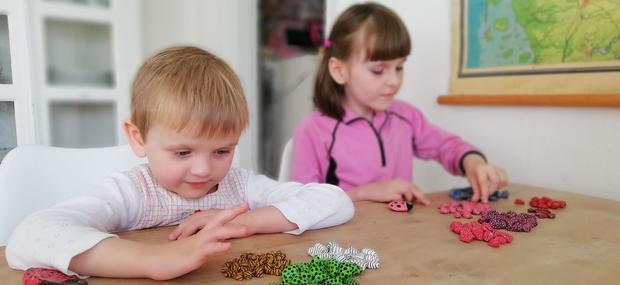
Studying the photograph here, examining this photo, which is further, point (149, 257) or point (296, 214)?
point (296, 214)

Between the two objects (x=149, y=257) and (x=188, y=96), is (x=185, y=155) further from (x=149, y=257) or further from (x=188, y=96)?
(x=149, y=257)

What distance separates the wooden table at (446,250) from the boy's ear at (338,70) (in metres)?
0.54

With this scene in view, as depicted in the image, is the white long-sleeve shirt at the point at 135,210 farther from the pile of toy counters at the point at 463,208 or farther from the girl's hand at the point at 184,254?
the pile of toy counters at the point at 463,208

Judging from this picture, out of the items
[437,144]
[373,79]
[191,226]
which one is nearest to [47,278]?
[191,226]

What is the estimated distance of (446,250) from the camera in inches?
25.0

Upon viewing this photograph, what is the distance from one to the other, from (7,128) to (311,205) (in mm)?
545

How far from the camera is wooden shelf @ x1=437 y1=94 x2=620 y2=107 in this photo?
1096 mm

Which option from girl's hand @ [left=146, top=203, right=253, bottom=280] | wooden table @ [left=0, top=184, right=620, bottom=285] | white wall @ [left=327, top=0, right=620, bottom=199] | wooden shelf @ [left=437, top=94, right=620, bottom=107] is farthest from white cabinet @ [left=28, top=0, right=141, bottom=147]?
girl's hand @ [left=146, top=203, right=253, bottom=280]

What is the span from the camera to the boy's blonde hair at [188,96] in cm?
72

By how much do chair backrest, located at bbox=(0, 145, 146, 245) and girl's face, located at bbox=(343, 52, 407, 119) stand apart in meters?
0.64

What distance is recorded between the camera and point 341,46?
1320 millimetres

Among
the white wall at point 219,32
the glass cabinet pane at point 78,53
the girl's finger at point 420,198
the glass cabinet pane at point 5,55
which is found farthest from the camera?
the white wall at point 219,32

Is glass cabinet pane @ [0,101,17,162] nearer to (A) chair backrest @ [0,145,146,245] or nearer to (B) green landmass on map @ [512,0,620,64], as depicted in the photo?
(A) chair backrest @ [0,145,146,245]

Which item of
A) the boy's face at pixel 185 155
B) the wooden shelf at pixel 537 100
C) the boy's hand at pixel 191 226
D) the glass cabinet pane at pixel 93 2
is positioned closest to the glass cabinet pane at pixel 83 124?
the glass cabinet pane at pixel 93 2
